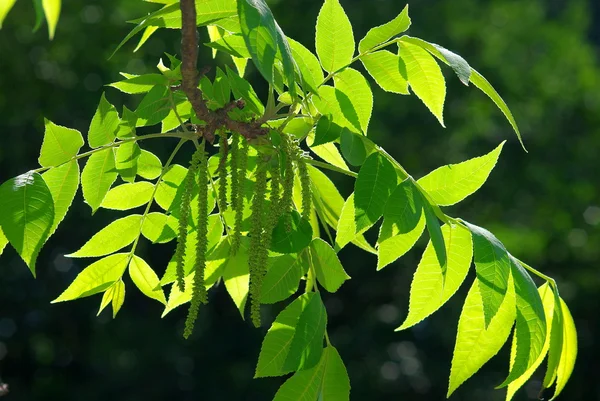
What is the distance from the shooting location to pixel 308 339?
1.46 m

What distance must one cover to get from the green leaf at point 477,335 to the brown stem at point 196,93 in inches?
15.7

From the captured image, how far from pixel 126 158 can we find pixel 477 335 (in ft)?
1.98

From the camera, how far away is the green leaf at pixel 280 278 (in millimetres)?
1521

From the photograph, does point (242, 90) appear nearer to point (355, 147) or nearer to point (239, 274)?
point (355, 147)

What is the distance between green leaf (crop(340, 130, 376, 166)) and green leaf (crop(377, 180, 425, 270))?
69 mm

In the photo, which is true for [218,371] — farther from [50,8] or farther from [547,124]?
[50,8]

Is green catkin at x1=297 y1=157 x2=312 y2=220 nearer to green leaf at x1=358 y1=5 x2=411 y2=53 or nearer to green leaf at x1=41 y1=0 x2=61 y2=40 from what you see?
green leaf at x1=358 y1=5 x2=411 y2=53

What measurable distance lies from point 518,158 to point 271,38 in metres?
9.80

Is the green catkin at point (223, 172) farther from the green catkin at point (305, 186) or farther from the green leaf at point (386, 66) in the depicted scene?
the green leaf at point (386, 66)

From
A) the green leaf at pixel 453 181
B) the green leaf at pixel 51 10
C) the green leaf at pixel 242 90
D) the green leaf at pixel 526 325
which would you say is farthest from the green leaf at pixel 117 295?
the green leaf at pixel 51 10

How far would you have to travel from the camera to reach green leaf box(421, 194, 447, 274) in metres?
1.28

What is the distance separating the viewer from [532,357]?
1362 mm

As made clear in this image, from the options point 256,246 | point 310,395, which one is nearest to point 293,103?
point 256,246

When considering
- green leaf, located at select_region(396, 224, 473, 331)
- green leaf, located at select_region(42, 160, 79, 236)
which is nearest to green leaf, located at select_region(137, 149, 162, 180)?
green leaf, located at select_region(42, 160, 79, 236)
